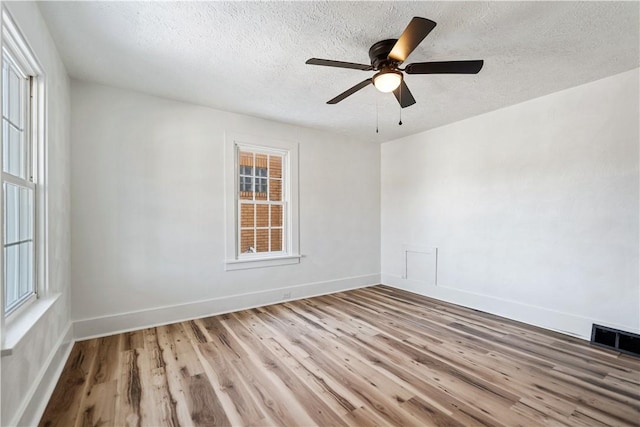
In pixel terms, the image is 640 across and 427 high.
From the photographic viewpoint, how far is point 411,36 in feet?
6.23

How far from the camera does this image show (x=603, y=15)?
205 centimetres

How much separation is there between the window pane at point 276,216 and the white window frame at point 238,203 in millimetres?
78

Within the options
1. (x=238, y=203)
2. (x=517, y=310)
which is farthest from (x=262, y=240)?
(x=517, y=310)

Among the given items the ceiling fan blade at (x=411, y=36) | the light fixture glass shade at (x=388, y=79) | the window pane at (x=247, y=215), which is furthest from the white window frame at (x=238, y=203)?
the ceiling fan blade at (x=411, y=36)

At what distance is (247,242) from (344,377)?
2444mm

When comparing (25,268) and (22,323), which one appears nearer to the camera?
(22,323)

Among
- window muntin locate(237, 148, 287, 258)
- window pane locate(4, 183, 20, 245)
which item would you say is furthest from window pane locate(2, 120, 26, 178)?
window muntin locate(237, 148, 287, 258)

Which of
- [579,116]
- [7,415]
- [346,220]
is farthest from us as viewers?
[346,220]

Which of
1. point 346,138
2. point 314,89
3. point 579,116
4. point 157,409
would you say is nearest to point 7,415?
point 157,409

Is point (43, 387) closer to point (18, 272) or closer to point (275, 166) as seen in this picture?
point (18, 272)

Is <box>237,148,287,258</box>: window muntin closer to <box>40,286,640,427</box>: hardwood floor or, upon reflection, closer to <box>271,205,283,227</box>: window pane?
<box>271,205,283,227</box>: window pane

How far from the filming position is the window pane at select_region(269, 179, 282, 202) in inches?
176

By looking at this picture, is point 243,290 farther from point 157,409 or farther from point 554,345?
point 554,345

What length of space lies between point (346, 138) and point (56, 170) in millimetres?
3821
